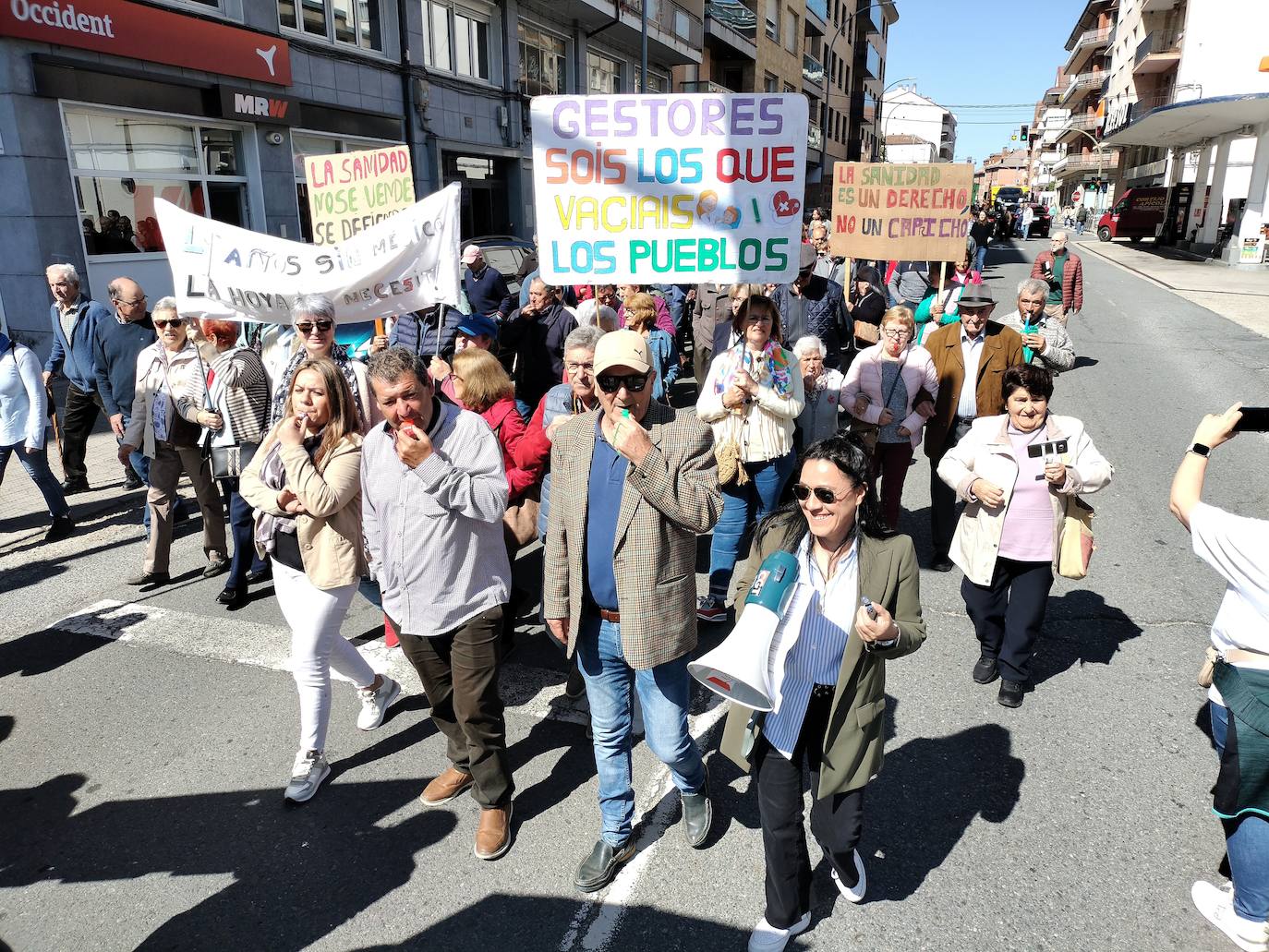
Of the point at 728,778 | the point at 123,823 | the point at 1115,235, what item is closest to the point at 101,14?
the point at 123,823

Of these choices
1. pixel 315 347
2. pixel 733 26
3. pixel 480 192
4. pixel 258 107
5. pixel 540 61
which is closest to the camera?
pixel 315 347

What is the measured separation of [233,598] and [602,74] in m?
25.8

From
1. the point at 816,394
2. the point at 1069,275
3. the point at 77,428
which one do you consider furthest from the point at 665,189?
the point at 1069,275

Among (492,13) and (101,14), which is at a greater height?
(492,13)

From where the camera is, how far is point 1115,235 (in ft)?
152

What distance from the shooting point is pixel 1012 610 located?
427 centimetres

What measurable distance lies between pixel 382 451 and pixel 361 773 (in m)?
1.55

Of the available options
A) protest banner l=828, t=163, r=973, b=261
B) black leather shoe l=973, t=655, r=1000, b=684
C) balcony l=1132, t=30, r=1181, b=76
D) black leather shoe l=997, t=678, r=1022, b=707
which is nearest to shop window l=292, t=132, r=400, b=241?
protest banner l=828, t=163, r=973, b=261

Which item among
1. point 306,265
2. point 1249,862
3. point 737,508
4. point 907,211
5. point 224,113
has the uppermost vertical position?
point 224,113

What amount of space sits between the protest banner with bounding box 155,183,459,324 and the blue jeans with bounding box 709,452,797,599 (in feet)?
7.24

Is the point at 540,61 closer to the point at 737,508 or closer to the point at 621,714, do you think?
the point at 737,508

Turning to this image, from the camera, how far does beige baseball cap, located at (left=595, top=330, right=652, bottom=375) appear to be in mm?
2812

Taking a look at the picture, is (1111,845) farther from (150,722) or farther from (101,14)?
(101,14)

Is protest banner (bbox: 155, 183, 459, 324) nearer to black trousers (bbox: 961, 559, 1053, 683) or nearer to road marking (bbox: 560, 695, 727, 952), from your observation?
road marking (bbox: 560, 695, 727, 952)
